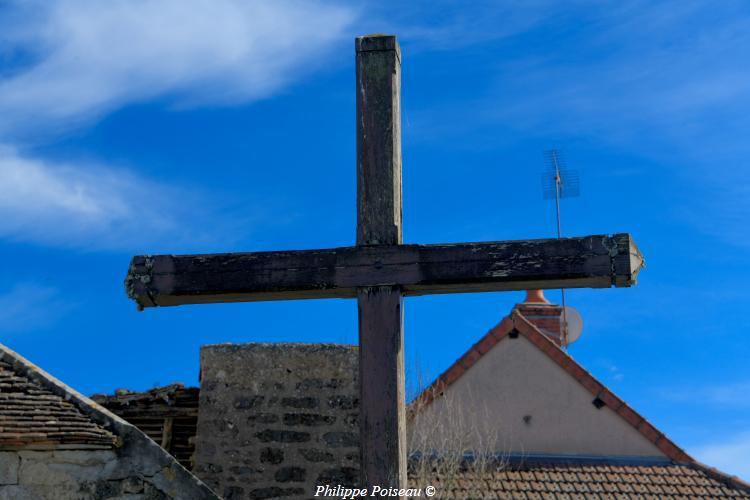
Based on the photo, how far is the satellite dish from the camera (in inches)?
622

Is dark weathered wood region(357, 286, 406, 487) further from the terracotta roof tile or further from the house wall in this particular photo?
the terracotta roof tile

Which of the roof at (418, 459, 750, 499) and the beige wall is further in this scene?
the beige wall

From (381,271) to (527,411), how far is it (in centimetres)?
854

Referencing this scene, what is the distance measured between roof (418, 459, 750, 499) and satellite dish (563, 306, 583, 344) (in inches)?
113

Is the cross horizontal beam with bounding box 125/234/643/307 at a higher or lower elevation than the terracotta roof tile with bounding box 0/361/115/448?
higher

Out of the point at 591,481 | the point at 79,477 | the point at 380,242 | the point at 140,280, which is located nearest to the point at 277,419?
the point at 79,477

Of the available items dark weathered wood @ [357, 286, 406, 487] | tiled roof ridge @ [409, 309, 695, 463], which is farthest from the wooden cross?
tiled roof ridge @ [409, 309, 695, 463]

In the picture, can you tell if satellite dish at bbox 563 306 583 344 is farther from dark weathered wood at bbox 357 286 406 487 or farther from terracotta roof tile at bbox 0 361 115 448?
dark weathered wood at bbox 357 286 406 487

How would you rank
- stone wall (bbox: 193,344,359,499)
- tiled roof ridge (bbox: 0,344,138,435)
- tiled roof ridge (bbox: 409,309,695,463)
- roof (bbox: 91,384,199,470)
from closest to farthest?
tiled roof ridge (bbox: 0,344,138,435) < stone wall (bbox: 193,344,359,499) < roof (bbox: 91,384,199,470) < tiled roof ridge (bbox: 409,309,695,463)

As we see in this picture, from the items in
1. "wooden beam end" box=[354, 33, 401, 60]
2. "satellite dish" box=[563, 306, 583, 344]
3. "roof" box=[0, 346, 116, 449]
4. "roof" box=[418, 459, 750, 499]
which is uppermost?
"satellite dish" box=[563, 306, 583, 344]

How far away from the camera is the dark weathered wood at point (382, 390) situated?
5207 mm

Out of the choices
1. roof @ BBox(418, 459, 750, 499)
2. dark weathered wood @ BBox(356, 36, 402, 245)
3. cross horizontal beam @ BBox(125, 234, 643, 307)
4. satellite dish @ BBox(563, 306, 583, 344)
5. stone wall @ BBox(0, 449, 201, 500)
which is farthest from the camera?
satellite dish @ BBox(563, 306, 583, 344)

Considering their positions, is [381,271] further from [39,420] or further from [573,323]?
[573,323]

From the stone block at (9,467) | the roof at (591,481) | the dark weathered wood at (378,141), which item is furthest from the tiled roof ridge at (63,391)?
the roof at (591,481)
